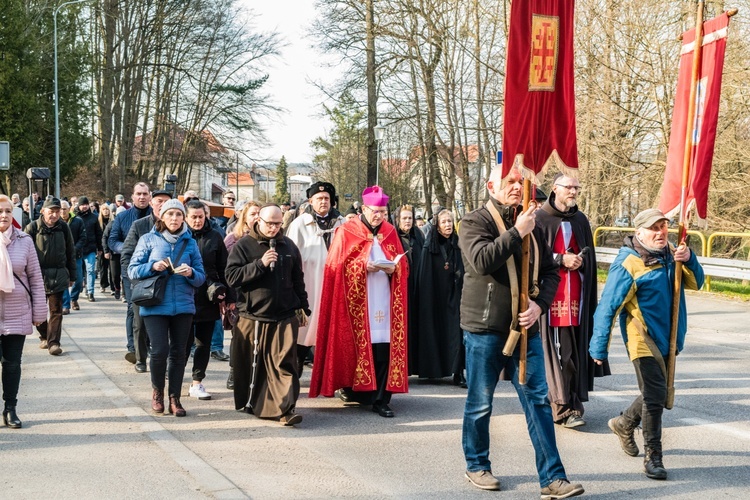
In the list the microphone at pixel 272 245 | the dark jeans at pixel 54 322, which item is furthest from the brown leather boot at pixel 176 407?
the dark jeans at pixel 54 322

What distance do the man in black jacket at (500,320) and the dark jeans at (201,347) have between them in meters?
3.68

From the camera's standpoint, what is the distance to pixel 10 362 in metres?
7.19

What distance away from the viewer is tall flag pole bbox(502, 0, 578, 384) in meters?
5.67

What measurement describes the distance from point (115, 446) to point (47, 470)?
701mm

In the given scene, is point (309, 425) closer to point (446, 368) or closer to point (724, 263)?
point (446, 368)

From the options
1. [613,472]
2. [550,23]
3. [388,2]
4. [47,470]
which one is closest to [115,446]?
[47,470]

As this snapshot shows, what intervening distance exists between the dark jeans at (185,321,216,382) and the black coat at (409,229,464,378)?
211 centimetres

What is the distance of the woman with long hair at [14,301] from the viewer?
7.13 meters

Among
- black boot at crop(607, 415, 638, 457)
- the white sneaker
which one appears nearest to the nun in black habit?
the white sneaker

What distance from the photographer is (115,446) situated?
6.65 meters

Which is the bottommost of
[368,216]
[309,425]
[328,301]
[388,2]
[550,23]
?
[309,425]

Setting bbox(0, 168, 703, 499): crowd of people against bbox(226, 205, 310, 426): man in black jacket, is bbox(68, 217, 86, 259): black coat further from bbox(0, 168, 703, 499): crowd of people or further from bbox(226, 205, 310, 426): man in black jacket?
bbox(226, 205, 310, 426): man in black jacket

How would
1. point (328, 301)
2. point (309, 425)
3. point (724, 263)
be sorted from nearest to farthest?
1. point (309, 425)
2. point (328, 301)
3. point (724, 263)

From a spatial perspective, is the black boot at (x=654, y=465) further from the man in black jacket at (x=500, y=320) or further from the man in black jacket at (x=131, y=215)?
the man in black jacket at (x=131, y=215)
